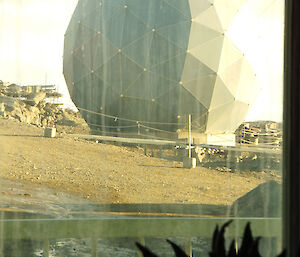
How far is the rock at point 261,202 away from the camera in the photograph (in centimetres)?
87

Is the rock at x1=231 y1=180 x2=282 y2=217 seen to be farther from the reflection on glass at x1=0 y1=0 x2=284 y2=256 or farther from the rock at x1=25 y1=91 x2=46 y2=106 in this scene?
the rock at x1=25 y1=91 x2=46 y2=106

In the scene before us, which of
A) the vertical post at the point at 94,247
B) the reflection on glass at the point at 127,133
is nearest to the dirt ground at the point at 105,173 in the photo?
the reflection on glass at the point at 127,133

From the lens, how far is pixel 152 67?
1.18m

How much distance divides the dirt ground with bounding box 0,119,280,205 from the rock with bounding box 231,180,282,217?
2 centimetres

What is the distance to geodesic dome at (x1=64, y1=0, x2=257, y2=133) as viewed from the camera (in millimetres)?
1059

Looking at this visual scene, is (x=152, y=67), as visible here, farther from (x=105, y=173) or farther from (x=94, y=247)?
(x=94, y=247)

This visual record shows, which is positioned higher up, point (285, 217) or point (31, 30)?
point (31, 30)

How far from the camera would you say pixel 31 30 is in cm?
88

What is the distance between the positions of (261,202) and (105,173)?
1.39 feet

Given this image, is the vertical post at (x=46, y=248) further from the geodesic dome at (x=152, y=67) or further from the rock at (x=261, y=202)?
the rock at (x=261, y=202)

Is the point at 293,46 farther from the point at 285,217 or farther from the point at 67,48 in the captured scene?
the point at 67,48

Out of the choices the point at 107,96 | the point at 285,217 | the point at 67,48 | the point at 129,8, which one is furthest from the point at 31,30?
the point at 285,217

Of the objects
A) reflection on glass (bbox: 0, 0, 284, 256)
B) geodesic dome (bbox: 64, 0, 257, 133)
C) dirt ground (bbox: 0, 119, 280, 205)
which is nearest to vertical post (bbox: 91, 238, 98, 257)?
reflection on glass (bbox: 0, 0, 284, 256)

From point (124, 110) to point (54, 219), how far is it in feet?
1.34
